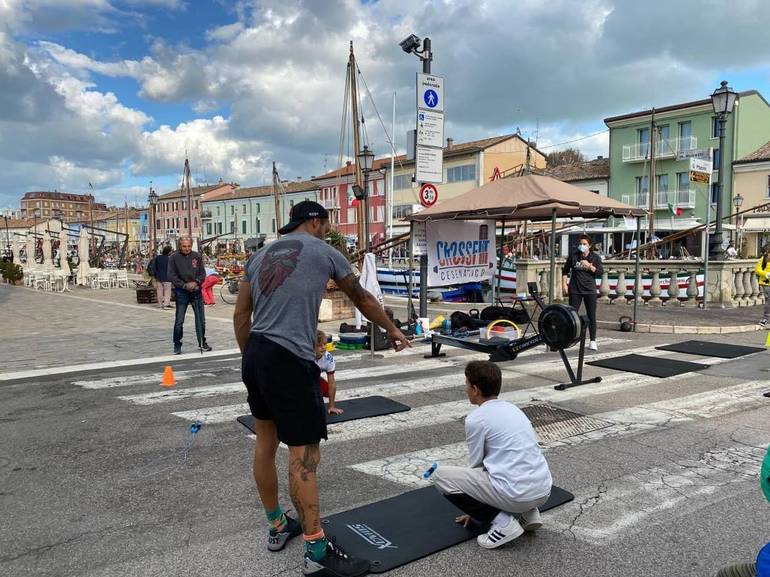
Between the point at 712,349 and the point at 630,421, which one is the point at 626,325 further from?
the point at 630,421

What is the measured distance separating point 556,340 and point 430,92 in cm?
649

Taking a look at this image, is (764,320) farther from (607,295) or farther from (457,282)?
(457,282)

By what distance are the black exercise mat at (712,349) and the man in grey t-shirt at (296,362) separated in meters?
8.80

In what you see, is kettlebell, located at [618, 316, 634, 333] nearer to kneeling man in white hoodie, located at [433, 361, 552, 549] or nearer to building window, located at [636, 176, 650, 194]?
kneeling man in white hoodie, located at [433, 361, 552, 549]

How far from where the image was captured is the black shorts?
2967mm

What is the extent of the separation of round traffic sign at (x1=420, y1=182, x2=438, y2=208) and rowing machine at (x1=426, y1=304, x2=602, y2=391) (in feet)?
14.9

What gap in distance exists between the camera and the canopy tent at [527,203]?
9875 mm

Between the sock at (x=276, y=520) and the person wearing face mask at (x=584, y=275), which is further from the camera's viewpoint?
the person wearing face mask at (x=584, y=275)

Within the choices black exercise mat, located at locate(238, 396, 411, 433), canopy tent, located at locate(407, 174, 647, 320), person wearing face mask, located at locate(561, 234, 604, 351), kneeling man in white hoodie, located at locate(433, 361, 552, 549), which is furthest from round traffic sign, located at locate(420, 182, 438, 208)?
kneeling man in white hoodie, located at locate(433, 361, 552, 549)

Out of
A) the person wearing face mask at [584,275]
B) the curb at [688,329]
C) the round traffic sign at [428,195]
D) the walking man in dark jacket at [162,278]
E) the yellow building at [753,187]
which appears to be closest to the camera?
the person wearing face mask at [584,275]

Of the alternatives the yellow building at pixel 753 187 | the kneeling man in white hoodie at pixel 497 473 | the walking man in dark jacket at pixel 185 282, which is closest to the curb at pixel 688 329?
the walking man in dark jacket at pixel 185 282

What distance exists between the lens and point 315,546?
3.01m

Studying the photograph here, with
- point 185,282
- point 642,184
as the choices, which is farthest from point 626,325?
point 642,184

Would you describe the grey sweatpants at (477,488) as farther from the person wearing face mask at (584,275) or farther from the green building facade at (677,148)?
the green building facade at (677,148)
